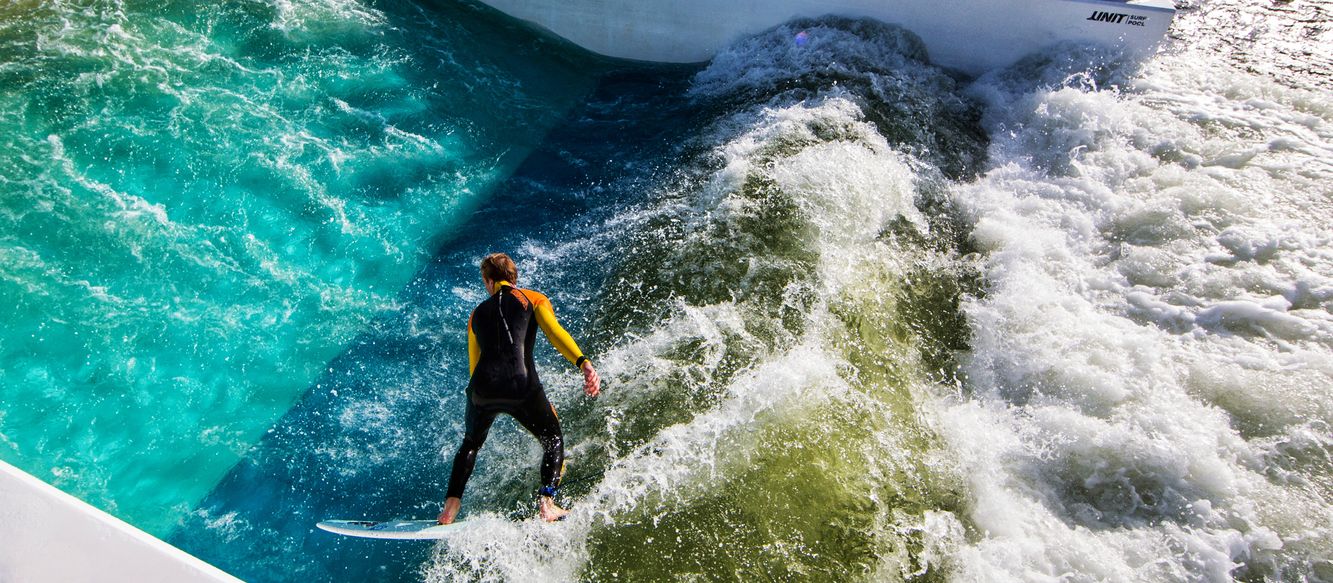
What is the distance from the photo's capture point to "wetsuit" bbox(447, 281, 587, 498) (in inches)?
154

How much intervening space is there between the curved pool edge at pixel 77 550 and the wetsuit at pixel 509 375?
4.47 feet

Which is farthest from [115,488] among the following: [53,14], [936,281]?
[53,14]

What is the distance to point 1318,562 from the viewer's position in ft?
12.9

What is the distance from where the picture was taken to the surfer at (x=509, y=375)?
3.91 m

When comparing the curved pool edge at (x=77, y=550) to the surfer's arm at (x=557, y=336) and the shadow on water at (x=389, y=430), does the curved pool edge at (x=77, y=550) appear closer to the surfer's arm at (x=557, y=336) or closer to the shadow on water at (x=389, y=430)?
the shadow on water at (x=389, y=430)

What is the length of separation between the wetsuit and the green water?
5.68ft

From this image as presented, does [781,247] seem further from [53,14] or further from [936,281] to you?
[53,14]

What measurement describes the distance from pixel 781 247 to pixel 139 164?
18.4 feet

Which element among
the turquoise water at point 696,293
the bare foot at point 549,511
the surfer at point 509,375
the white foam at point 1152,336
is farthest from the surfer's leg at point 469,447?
the white foam at point 1152,336

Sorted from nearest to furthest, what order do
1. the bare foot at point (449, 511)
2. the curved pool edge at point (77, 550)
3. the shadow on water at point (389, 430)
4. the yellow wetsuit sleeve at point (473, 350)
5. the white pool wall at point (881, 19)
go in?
1. the curved pool edge at point (77, 550)
2. the bare foot at point (449, 511)
3. the yellow wetsuit sleeve at point (473, 350)
4. the shadow on water at point (389, 430)
5. the white pool wall at point (881, 19)

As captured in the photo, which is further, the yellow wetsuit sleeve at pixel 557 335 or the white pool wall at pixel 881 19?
the white pool wall at pixel 881 19

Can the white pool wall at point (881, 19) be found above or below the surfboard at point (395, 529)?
above

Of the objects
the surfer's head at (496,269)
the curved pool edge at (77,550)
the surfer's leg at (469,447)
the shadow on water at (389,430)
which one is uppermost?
the surfer's head at (496,269)

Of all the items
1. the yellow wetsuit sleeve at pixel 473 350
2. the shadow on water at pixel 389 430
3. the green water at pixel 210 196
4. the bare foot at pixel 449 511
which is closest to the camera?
the bare foot at pixel 449 511
